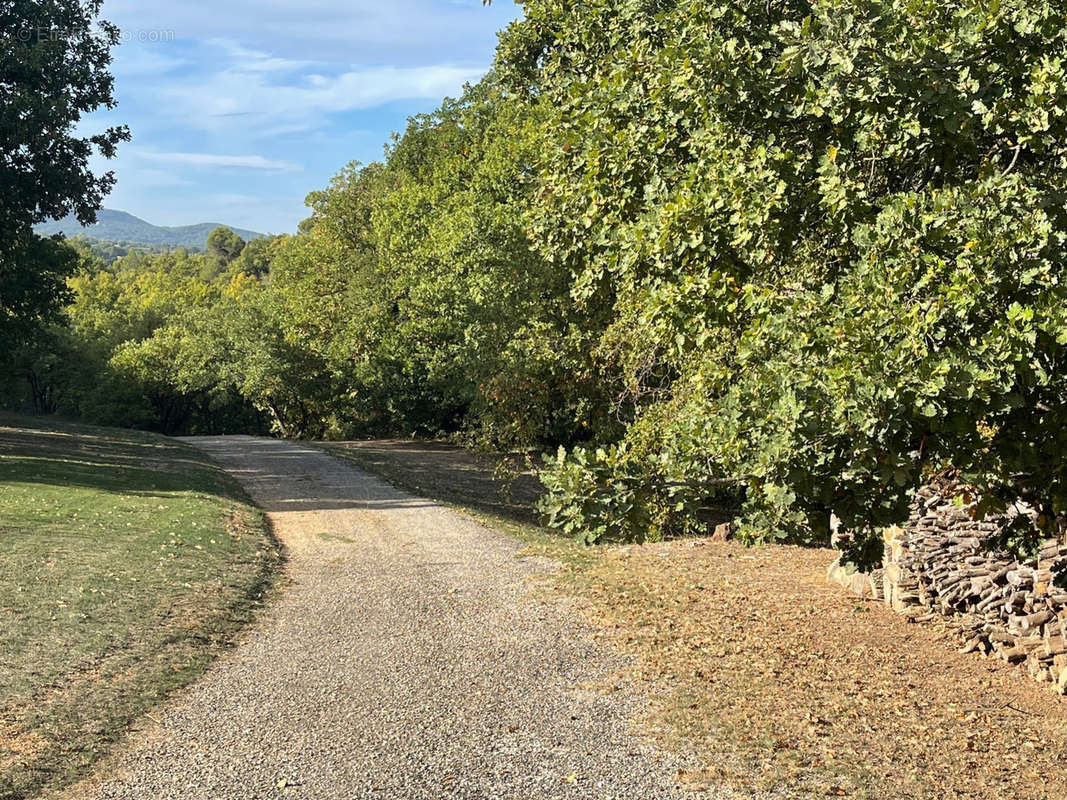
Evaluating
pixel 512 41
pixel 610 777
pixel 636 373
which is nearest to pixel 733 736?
pixel 610 777

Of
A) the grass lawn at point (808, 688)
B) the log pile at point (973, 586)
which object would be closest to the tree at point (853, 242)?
the grass lawn at point (808, 688)

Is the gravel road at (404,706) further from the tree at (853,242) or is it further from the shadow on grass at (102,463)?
the shadow on grass at (102,463)

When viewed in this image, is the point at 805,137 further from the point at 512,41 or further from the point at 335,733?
the point at 512,41

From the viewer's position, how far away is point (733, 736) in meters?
7.74

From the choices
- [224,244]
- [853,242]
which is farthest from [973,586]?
[224,244]

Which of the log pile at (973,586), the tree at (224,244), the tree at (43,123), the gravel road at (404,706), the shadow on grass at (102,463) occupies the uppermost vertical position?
the tree at (224,244)

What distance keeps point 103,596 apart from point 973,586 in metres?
9.89

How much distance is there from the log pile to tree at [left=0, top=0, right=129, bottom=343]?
22.2 meters

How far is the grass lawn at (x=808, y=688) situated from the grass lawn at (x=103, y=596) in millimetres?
4316

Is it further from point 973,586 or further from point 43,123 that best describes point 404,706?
point 43,123

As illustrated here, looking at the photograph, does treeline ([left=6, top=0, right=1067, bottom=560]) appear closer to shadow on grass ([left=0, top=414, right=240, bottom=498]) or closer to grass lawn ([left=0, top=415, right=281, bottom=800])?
grass lawn ([left=0, top=415, right=281, bottom=800])

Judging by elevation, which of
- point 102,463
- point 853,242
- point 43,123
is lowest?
point 102,463

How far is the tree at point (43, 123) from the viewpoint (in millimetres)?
24047

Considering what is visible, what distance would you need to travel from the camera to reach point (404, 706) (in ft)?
27.7
